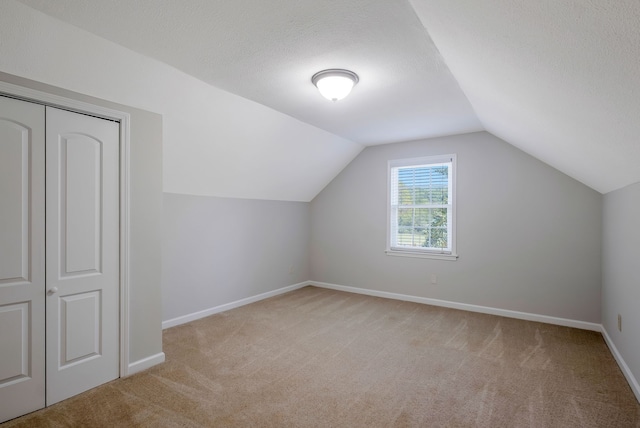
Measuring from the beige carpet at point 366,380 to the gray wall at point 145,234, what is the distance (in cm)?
30

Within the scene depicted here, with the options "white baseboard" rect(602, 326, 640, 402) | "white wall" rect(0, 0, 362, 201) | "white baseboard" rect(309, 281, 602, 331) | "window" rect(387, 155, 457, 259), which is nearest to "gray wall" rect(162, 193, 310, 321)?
"white wall" rect(0, 0, 362, 201)

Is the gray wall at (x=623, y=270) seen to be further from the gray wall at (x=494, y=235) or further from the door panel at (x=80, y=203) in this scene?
the door panel at (x=80, y=203)

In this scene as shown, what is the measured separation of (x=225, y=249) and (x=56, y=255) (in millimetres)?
2222

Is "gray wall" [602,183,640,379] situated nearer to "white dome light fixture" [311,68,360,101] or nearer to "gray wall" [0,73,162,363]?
"white dome light fixture" [311,68,360,101]

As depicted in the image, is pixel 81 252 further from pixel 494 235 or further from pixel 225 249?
pixel 494 235

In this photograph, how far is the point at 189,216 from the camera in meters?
4.00

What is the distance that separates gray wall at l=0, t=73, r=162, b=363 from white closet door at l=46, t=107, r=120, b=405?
13 cm

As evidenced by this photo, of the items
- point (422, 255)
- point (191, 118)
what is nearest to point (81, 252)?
point (191, 118)

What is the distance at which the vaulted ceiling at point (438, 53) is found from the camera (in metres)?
1.22

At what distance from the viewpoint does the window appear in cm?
469

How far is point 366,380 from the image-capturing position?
2619 mm

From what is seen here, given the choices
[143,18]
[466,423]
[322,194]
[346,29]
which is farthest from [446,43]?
[322,194]

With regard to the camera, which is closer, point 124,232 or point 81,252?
point 81,252

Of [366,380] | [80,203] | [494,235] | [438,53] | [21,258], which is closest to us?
[21,258]
